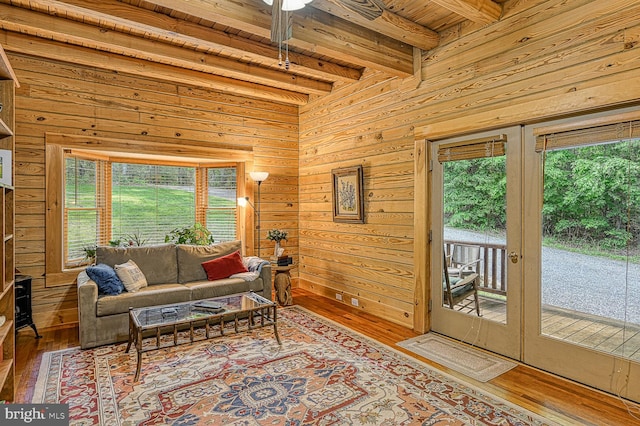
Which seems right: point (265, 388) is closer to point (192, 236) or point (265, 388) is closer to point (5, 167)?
point (5, 167)

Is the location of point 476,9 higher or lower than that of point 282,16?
higher

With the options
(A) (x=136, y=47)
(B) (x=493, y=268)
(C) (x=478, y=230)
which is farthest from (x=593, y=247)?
(A) (x=136, y=47)

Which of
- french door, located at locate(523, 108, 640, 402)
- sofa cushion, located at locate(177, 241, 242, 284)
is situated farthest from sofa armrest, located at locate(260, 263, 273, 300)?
french door, located at locate(523, 108, 640, 402)

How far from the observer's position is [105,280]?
3.64 metres

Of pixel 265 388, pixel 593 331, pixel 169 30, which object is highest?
pixel 169 30

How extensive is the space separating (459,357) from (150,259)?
357 centimetres

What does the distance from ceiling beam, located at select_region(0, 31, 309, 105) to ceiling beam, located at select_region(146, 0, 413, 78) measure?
5.59 feet

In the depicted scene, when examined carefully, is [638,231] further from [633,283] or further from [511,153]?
[511,153]

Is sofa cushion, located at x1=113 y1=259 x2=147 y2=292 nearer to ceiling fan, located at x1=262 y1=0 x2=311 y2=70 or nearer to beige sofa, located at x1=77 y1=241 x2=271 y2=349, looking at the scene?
beige sofa, located at x1=77 y1=241 x2=271 y2=349

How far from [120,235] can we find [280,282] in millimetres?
2351

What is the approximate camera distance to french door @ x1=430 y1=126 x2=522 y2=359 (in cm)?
316

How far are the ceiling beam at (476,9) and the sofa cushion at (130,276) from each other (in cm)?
395

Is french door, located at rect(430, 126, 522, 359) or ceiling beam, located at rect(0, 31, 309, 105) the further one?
ceiling beam, located at rect(0, 31, 309, 105)

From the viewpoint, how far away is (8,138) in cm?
242
